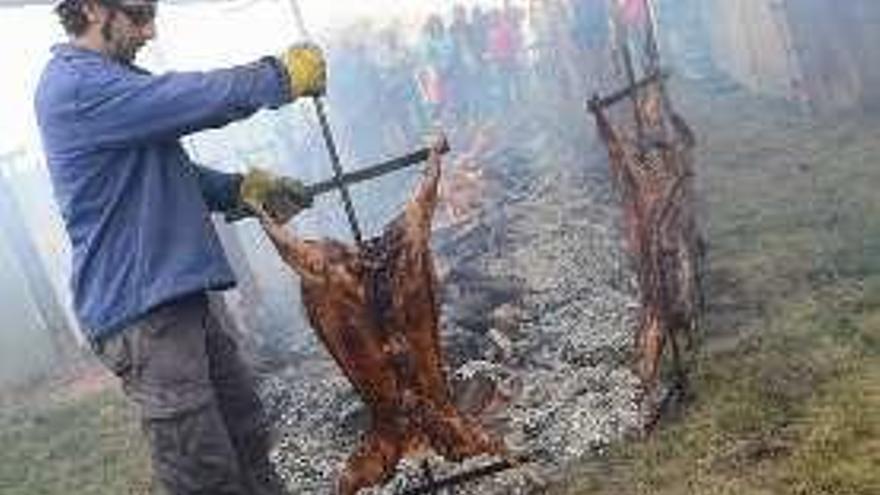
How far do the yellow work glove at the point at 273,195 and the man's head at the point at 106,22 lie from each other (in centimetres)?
77

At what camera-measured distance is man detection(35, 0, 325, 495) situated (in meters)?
4.91

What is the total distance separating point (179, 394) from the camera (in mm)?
5047

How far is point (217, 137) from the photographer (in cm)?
2669

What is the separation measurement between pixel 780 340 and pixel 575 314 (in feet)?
5.59

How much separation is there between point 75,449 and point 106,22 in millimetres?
6109

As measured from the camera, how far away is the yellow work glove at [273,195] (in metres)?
5.60

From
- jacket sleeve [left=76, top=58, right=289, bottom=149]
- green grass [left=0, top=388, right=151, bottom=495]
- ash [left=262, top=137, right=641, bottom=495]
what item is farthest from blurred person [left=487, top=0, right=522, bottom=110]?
jacket sleeve [left=76, top=58, right=289, bottom=149]

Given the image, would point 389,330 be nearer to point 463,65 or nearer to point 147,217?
point 147,217

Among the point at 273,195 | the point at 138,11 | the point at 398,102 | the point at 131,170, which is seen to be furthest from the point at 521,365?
the point at 398,102

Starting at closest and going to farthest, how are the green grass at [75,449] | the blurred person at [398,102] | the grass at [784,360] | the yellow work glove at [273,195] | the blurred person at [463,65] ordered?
the yellow work glove at [273,195]
the grass at [784,360]
the green grass at [75,449]
the blurred person at [398,102]
the blurred person at [463,65]

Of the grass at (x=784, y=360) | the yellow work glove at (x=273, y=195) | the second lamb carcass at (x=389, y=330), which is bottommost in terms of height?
the grass at (x=784, y=360)

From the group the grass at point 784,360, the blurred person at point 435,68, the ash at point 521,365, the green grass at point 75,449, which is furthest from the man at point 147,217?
the blurred person at point 435,68

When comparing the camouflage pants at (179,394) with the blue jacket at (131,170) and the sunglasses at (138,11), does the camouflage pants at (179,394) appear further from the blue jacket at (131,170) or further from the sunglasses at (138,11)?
the sunglasses at (138,11)

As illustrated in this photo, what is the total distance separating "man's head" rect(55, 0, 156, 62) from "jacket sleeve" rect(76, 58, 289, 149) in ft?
0.78
